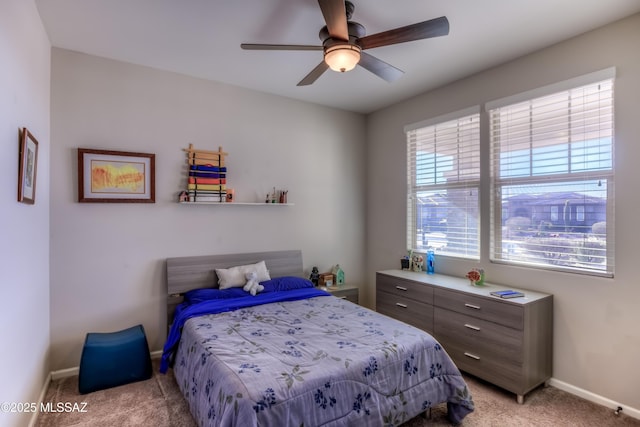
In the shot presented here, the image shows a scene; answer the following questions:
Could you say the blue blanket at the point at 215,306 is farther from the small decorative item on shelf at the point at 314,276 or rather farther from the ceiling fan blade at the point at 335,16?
the ceiling fan blade at the point at 335,16

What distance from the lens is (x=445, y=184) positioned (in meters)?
3.64

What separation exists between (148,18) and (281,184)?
2.02 metres

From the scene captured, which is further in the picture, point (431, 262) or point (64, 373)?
point (431, 262)

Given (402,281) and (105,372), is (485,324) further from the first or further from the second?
(105,372)

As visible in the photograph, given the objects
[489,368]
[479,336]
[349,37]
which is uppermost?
[349,37]

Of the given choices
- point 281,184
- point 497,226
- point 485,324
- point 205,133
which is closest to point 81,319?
point 205,133

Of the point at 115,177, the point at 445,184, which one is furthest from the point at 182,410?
the point at 445,184

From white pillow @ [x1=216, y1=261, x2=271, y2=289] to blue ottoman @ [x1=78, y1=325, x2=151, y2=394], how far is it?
0.81 m

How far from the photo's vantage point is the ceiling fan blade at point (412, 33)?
189 centimetres

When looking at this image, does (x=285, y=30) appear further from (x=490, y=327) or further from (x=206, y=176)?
(x=490, y=327)

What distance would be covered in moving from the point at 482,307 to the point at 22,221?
128 inches

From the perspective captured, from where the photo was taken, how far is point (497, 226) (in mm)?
3143

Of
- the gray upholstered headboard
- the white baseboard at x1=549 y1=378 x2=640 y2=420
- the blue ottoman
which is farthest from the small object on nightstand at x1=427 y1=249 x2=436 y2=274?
the blue ottoman

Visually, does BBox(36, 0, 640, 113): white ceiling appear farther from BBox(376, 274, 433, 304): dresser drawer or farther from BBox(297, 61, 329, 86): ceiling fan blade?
BBox(376, 274, 433, 304): dresser drawer
